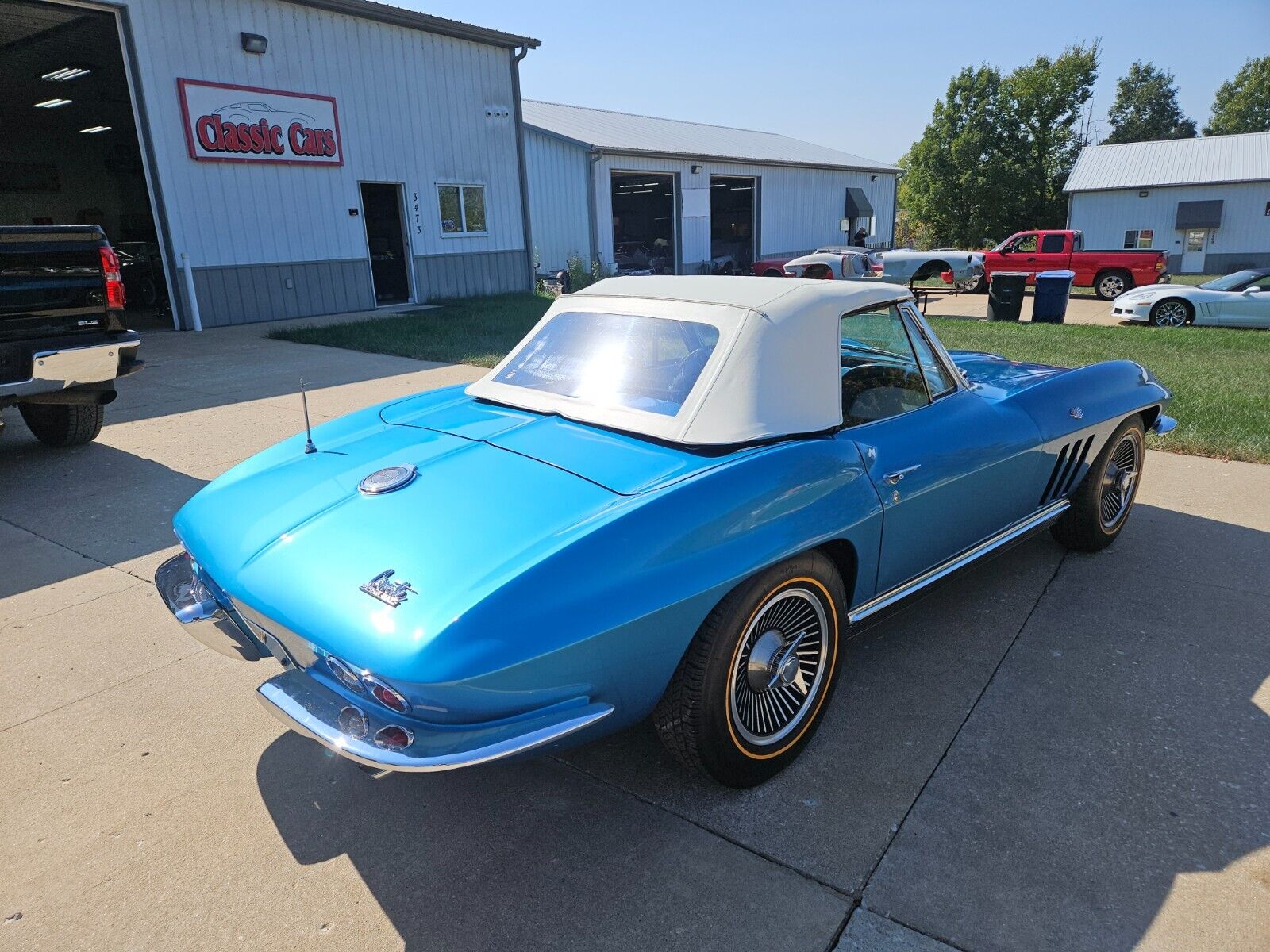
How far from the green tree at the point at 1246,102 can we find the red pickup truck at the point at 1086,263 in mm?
60679

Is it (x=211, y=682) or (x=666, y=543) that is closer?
(x=666, y=543)

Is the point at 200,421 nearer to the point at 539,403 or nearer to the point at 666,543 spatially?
the point at 539,403

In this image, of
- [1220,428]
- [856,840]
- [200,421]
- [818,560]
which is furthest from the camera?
[200,421]

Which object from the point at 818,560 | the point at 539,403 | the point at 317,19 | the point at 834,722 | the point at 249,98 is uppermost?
the point at 317,19

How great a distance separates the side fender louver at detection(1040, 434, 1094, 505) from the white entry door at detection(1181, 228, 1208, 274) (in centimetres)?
3382

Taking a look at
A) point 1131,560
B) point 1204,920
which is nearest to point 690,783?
point 1204,920

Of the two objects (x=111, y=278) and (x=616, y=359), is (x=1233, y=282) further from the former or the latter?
(x=111, y=278)

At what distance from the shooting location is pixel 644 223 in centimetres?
3253

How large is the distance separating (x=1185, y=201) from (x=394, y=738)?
37.3m

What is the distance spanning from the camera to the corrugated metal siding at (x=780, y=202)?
70.7 ft

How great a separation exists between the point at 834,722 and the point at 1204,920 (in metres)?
1.12

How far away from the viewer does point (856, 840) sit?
7.59 feet

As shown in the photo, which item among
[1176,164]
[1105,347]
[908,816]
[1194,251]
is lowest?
[908,816]

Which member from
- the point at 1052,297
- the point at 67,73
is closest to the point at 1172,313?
the point at 1052,297
